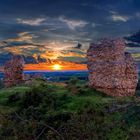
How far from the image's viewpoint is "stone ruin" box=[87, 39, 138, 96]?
25297 mm

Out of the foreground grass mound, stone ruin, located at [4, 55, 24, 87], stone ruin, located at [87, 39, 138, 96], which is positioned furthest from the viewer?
stone ruin, located at [4, 55, 24, 87]

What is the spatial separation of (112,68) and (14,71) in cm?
1343

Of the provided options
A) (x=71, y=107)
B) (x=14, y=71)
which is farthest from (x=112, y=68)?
(x=14, y=71)

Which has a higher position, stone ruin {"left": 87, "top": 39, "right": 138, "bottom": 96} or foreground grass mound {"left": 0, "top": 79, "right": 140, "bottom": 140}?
stone ruin {"left": 87, "top": 39, "right": 138, "bottom": 96}

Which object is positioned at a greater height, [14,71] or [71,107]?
[14,71]

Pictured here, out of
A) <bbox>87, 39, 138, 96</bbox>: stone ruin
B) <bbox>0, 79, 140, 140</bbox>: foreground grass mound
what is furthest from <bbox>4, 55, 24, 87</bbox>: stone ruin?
<bbox>87, 39, 138, 96</bbox>: stone ruin

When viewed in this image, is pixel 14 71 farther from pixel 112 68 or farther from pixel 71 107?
pixel 71 107

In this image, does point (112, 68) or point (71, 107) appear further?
point (112, 68)

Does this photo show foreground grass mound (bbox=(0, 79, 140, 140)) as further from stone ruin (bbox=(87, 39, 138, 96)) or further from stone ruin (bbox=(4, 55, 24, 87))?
stone ruin (bbox=(4, 55, 24, 87))

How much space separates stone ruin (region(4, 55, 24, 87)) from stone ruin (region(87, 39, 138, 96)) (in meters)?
11.0

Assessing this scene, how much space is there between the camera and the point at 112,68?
82.9 ft

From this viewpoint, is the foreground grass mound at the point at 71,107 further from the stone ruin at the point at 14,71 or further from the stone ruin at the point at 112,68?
the stone ruin at the point at 14,71

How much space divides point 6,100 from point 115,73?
8.03m

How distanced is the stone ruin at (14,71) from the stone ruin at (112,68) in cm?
1102
